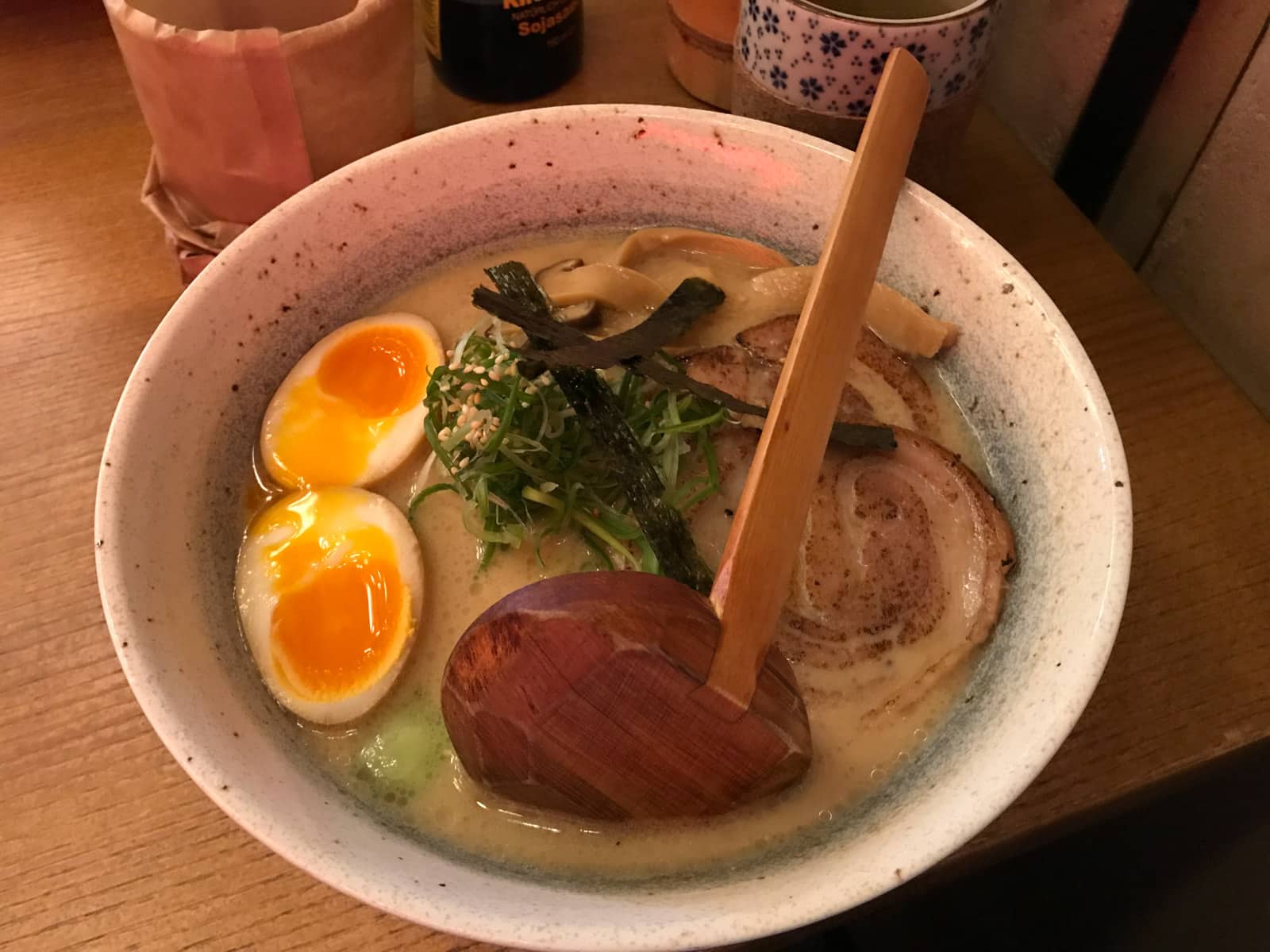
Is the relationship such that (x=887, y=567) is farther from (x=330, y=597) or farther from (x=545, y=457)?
(x=330, y=597)

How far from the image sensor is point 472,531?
3.33 feet

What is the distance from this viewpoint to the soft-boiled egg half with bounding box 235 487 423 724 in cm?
91

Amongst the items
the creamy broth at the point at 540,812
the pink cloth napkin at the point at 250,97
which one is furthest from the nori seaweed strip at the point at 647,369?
the pink cloth napkin at the point at 250,97

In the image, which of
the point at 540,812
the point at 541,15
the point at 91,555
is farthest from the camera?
the point at 541,15

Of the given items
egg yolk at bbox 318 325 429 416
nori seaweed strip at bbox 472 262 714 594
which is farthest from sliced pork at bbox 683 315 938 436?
egg yolk at bbox 318 325 429 416

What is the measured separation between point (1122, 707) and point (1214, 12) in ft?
2.95

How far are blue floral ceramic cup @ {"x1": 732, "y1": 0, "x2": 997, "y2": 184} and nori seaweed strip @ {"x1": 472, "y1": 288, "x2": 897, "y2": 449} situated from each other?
386mm

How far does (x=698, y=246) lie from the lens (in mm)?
1239

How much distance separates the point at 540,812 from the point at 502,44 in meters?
1.13

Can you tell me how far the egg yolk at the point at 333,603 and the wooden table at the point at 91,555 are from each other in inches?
6.4

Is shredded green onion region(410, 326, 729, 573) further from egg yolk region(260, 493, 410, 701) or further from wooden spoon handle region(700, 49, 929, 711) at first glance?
wooden spoon handle region(700, 49, 929, 711)

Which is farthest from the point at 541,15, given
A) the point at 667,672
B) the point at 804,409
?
the point at 667,672

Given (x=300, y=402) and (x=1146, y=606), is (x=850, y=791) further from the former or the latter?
(x=300, y=402)

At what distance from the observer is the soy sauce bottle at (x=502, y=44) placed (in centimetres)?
139
